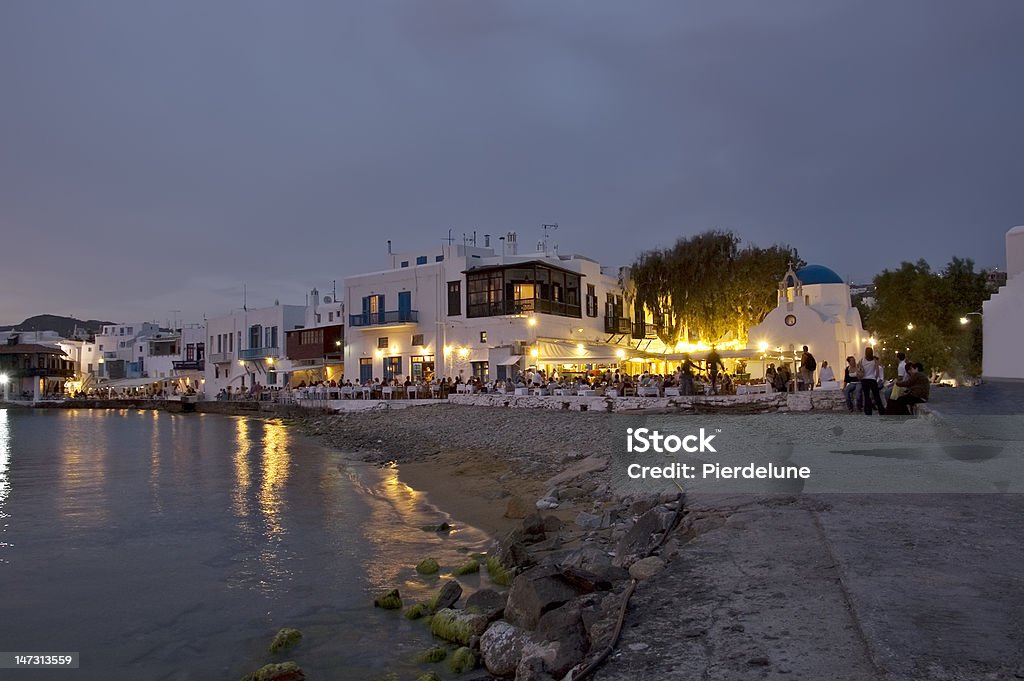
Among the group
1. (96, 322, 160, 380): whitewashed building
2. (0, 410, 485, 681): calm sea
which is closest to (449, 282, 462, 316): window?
(0, 410, 485, 681): calm sea

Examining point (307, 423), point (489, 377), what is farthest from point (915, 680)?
point (307, 423)

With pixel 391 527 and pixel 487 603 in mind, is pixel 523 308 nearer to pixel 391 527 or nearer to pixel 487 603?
pixel 391 527

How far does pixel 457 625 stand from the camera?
23.2ft

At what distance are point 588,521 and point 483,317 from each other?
91.1 ft

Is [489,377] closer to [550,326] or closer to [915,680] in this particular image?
[550,326]

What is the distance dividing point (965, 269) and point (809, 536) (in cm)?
4375

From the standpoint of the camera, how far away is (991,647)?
3.83 meters

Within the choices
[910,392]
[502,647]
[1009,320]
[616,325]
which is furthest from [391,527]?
[616,325]

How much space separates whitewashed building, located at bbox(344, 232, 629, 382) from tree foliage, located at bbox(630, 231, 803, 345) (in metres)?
3.87

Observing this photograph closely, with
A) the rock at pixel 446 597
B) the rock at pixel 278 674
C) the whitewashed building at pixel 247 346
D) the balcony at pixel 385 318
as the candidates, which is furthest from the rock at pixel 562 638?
the whitewashed building at pixel 247 346

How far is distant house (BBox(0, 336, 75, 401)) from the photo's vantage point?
8662 cm

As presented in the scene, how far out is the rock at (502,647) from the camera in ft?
18.7

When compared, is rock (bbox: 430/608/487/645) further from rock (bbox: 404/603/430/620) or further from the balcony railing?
the balcony railing

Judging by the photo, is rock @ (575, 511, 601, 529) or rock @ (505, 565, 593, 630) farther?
rock @ (575, 511, 601, 529)
